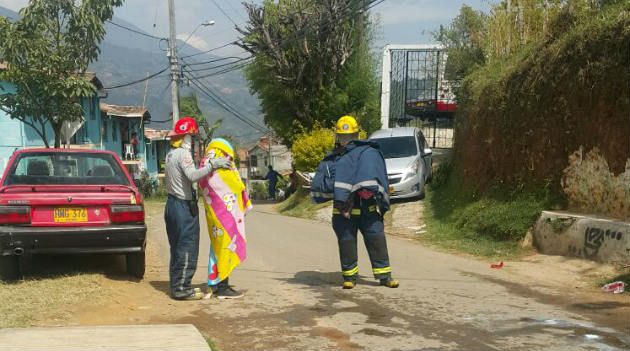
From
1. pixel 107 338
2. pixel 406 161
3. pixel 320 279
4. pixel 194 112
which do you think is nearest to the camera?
pixel 107 338

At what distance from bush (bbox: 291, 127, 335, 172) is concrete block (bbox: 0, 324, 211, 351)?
62.3ft

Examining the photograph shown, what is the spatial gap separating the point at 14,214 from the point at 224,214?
2.26 metres

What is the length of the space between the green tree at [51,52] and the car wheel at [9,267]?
24.4 feet

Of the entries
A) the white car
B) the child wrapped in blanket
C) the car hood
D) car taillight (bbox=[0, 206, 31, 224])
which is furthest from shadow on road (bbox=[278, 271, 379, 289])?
the car hood

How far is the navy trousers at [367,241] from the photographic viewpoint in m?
7.17

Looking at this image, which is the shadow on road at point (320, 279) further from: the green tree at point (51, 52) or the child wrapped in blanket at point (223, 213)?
the green tree at point (51, 52)

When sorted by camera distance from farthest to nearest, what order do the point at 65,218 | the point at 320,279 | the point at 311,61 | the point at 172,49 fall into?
the point at 172,49 → the point at 311,61 → the point at 320,279 → the point at 65,218

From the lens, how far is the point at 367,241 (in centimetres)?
723

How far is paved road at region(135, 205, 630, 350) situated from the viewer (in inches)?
196

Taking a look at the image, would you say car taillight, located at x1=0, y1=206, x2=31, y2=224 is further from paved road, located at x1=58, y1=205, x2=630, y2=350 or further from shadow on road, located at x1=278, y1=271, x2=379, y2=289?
shadow on road, located at x1=278, y1=271, x2=379, y2=289

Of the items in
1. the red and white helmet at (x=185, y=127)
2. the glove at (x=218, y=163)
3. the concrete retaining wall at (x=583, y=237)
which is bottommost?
the concrete retaining wall at (x=583, y=237)

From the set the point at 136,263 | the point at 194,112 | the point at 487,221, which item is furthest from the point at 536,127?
the point at 194,112

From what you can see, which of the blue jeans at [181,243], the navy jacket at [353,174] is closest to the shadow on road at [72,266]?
the blue jeans at [181,243]

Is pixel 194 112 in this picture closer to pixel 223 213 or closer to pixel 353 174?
pixel 353 174
